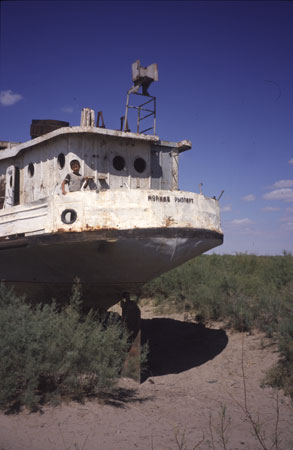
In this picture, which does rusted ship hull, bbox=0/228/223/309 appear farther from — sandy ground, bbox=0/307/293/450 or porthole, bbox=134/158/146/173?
porthole, bbox=134/158/146/173

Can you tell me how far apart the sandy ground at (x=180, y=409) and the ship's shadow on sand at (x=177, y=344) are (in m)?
0.02

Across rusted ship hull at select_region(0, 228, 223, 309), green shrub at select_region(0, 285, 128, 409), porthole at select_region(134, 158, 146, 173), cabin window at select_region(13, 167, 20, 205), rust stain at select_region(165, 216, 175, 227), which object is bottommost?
green shrub at select_region(0, 285, 128, 409)

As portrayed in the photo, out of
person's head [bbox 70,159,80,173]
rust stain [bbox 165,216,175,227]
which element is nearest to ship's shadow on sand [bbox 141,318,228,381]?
rust stain [bbox 165,216,175,227]

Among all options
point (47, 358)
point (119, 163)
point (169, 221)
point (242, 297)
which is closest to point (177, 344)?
point (242, 297)

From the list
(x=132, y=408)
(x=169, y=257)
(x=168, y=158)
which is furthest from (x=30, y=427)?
(x=168, y=158)

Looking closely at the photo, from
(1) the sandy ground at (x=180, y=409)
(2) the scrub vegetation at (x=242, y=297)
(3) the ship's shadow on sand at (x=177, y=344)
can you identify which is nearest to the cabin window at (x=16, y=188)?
(3) the ship's shadow on sand at (x=177, y=344)

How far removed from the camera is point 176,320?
1234 centimetres

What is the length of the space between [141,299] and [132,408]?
9219 mm

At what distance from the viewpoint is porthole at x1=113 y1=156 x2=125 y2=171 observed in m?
8.65

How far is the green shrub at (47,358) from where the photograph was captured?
201 inches

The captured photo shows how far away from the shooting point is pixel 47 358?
549 cm

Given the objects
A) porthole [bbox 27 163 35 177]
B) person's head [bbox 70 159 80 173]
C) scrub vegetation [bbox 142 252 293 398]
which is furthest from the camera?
porthole [bbox 27 163 35 177]

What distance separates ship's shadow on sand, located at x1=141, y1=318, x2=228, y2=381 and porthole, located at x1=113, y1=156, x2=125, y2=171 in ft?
12.3

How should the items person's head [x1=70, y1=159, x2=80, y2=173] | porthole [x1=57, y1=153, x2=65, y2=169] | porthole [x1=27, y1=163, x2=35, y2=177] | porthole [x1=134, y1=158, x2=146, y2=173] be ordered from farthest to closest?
porthole [x1=27, y1=163, x2=35, y2=177]
porthole [x1=134, y1=158, x2=146, y2=173]
porthole [x1=57, y1=153, x2=65, y2=169]
person's head [x1=70, y1=159, x2=80, y2=173]
